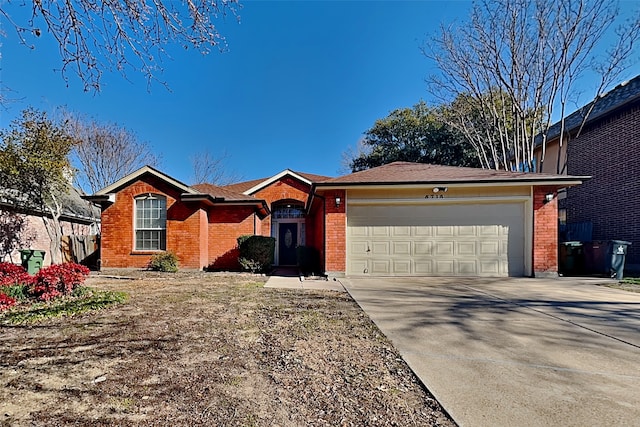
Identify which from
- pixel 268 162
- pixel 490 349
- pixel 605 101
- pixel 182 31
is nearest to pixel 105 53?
pixel 182 31

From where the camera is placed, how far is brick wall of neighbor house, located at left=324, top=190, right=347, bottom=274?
995 centimetres

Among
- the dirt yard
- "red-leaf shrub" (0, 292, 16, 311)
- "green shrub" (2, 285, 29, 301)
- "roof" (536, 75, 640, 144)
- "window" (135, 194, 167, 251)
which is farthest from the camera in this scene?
"window" (135, 194, 167, 251)

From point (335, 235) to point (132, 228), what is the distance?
831cm

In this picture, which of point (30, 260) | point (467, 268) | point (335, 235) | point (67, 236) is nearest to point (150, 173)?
point (30, 260)

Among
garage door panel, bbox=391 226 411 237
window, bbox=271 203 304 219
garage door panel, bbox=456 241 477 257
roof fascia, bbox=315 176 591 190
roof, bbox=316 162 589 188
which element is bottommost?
garage door panel, bbox=456 241 477 257

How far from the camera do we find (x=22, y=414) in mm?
2293

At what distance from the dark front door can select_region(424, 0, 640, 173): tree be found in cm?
962

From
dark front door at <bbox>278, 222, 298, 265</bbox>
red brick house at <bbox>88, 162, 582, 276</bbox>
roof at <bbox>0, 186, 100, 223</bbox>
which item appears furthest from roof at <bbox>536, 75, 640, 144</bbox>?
roof at <bbox>0, 186, 100, 223</bbox>

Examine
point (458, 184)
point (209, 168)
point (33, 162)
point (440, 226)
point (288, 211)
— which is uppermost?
point (209, 168)

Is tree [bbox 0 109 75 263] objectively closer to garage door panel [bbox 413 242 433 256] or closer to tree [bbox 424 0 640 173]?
Result: garage door panel [bbox 413 242 433 256]

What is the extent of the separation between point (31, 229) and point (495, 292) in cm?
1770

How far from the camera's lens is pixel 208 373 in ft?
9.90

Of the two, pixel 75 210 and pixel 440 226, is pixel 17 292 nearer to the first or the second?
pixel 440 226

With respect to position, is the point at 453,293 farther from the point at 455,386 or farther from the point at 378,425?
the point at 378,425
